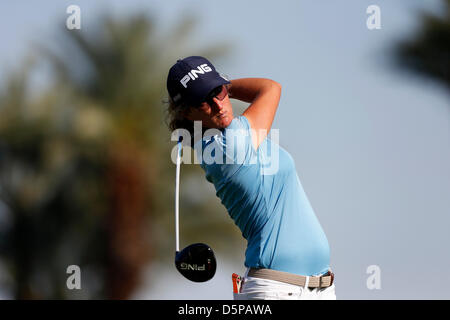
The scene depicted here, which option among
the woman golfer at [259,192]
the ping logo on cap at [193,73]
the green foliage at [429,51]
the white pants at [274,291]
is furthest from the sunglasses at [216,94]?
the green foliage at [429,51]

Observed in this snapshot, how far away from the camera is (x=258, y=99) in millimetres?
4281

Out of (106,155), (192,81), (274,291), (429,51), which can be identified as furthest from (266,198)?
(429,51)

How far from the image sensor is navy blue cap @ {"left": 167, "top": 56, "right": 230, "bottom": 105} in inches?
161

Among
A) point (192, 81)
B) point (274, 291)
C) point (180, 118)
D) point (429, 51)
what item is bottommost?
point (274, 291)

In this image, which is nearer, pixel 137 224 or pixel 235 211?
pixel 235 211

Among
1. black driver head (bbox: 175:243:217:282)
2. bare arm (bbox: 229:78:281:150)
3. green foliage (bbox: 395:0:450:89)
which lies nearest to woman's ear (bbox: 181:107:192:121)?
bare arm (bbox: 229:78:281:150)

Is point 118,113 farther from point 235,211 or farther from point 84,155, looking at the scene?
point 235,211

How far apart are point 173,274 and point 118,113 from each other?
2.83m

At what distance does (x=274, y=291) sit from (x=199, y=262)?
0.45m

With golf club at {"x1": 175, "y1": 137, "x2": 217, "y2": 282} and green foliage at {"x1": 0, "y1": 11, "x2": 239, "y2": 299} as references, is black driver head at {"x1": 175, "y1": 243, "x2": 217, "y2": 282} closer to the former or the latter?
golf club at {"x1": 175, "y1": 137, "x2": 217, "y2": 282}

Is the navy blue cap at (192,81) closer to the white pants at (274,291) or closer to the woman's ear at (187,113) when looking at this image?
the woman's ear at (187,113)

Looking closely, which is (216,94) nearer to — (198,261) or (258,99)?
(258,99)

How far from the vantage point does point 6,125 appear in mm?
13094
